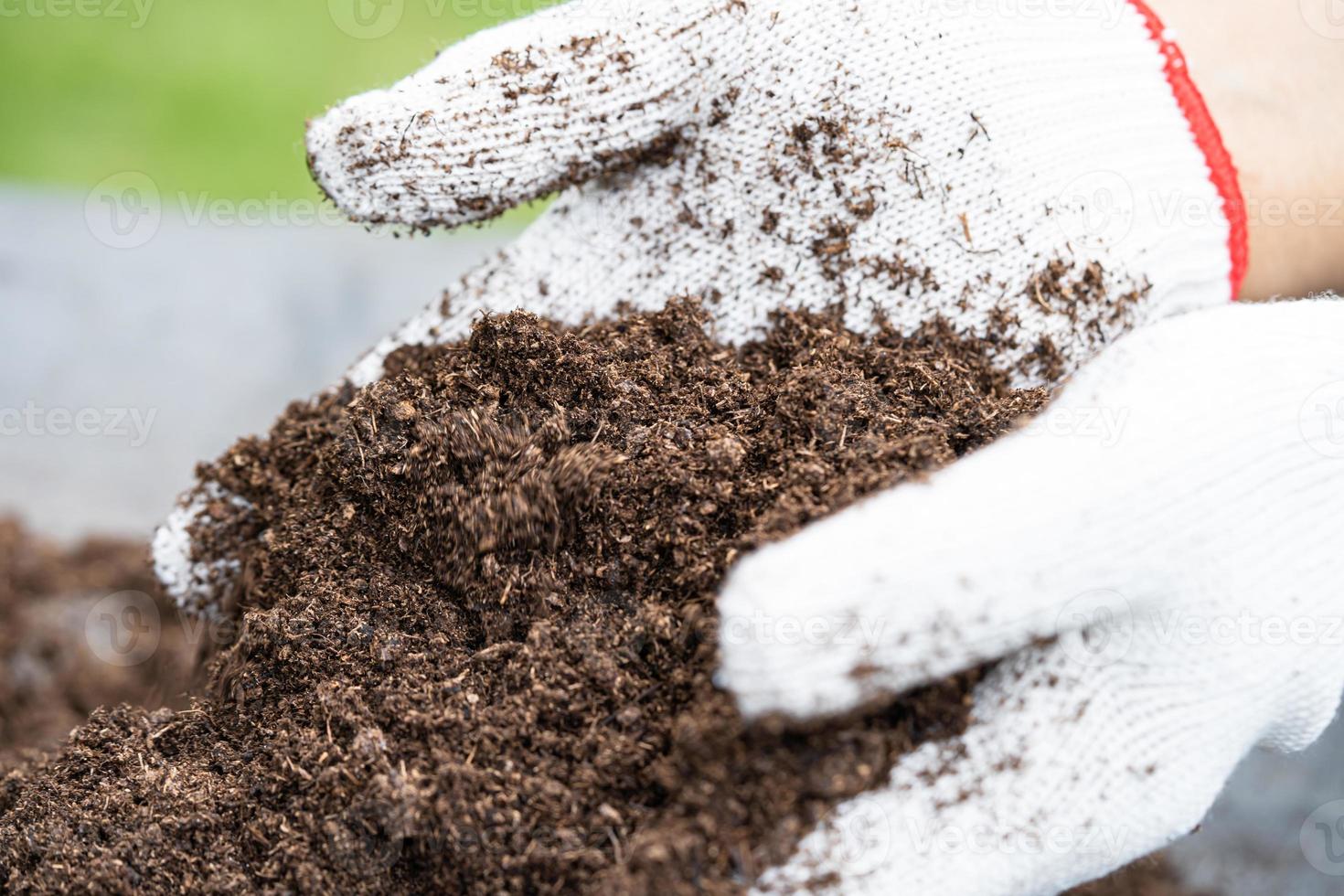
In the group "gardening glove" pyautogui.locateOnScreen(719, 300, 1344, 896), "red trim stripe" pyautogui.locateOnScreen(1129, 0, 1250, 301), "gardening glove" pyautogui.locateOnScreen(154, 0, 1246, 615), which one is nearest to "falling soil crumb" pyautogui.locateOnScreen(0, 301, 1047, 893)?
"gardening glove" pyautogui.locateOnScreen(719, 300, 1344, 896)

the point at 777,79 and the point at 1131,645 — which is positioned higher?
the point at 777,79

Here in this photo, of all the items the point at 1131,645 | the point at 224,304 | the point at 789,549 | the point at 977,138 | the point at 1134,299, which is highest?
the point at 224,304

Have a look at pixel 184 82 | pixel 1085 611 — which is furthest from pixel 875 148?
pixel 184 82

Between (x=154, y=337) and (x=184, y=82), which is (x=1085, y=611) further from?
(x=184, y=82)

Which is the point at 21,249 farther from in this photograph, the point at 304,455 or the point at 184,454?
the point at 304,455

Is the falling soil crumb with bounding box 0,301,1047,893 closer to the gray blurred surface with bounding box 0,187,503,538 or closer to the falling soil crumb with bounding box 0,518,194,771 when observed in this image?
the falling soil crumb with bounding box 0,518,194,771

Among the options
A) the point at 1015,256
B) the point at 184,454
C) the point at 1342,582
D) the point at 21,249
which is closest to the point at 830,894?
the point at 1342,582

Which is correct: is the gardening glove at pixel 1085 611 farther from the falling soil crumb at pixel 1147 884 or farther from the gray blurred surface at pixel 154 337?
the gray blurred surface at pixel 154 337
